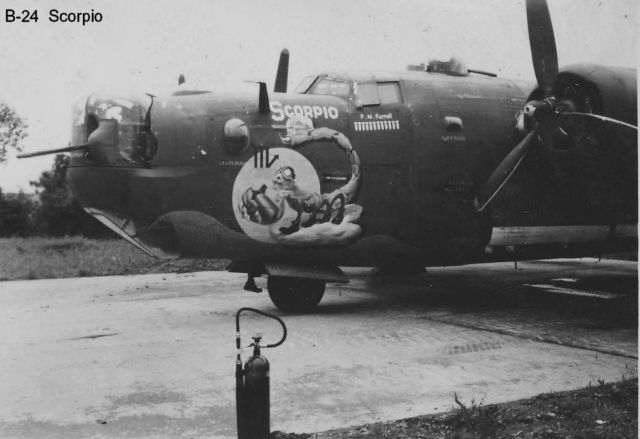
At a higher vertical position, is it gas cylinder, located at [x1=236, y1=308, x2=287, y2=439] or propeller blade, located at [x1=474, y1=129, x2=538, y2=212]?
propeller blade, located at [x1=474, y1=129, x2=538, y2=212]

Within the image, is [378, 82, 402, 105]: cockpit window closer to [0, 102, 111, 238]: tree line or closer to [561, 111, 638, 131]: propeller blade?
[561, 111, 638, 131]: propeller blade

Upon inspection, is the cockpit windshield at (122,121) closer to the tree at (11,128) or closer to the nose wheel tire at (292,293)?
the nose wheel tire at (292,293)

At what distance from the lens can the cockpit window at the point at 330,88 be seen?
11477mm

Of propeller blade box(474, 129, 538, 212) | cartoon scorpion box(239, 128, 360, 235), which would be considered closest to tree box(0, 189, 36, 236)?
cartoon scorpion box(239, 128, 360, 235)

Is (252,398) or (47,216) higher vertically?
(252,398)

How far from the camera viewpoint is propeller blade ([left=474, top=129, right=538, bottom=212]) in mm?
10547

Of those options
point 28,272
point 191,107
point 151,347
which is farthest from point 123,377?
point 28,272

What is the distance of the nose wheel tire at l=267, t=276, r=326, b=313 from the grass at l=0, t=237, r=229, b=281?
28.5 feet

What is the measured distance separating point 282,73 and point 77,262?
1074 cm

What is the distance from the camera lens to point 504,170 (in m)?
10.7

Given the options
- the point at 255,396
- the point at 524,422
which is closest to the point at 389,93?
the point at 524,422

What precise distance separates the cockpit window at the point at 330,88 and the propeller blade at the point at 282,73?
142cm

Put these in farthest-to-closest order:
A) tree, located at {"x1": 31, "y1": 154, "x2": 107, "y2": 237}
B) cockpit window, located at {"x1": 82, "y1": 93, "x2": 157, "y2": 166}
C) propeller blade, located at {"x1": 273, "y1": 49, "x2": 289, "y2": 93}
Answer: tree, located at {"x1": 31, "y1": 154, "x2": 107, "y2": 237}
propeller blade, located at {"x1": 273, "y1": 49, "x2": 289, "y2": 93}
cockpit window, located at {"x1": 82, "y1": 93, "x2": 157, "y2": 166}

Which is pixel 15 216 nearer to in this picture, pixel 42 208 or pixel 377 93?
pixel 42 208
